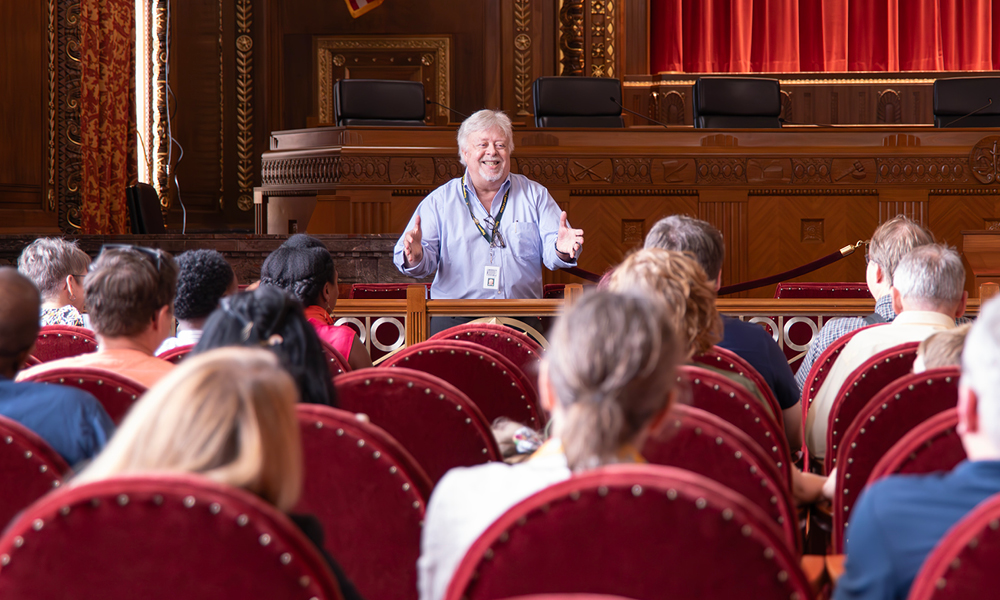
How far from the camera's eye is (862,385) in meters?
2.02

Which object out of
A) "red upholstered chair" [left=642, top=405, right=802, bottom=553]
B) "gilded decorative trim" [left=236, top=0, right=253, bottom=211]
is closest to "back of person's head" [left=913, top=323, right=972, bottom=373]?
"red upholstered chair" [left=642, top=405, right=802, bottom=553]

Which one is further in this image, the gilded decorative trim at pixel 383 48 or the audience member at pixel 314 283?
the gilded decorative trim at pixel 383 48

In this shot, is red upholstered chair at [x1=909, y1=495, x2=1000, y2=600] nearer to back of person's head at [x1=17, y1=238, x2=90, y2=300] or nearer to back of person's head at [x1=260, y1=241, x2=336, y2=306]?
back of person's head at [x1=260, y1=241, x2=336, y2=306]

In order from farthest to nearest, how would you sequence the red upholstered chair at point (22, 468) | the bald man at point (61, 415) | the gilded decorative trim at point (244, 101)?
the gilded decorative trim at point (244, 101)
the bald man at point (61, 415)
the red upholstered chair at point (22, 468)

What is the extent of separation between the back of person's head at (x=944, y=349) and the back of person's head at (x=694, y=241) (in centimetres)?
55

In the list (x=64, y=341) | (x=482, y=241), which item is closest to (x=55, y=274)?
(x=64, y=341)

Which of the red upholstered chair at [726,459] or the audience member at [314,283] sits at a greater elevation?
the audience member at [314,283]

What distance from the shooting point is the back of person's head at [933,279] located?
2.32m

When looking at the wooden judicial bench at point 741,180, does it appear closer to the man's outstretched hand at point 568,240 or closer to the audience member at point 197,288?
the man's outstretched hand at point 568,240

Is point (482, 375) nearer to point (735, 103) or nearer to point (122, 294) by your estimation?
point (122, 294)

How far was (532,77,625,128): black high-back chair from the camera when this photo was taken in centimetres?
670

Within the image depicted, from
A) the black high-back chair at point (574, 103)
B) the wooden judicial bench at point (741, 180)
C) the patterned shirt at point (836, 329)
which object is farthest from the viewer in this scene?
the black high-back chair at point (574, 103)

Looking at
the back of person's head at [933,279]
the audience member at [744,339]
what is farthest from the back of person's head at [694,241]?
the back of person's head at [933,279]

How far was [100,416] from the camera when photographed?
1501mm
